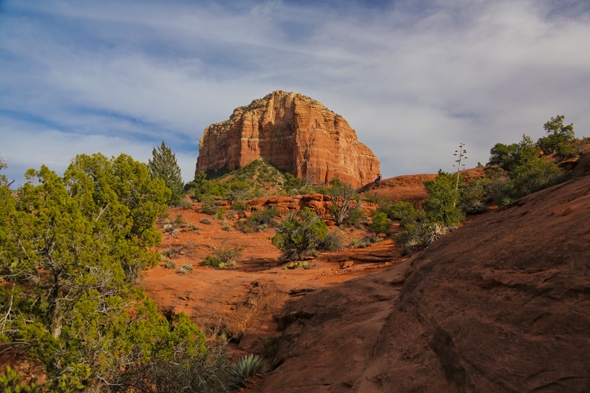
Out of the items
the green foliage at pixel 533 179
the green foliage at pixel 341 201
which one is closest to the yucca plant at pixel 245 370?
the green foliage at pixel 533 179

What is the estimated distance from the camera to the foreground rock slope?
103 inches

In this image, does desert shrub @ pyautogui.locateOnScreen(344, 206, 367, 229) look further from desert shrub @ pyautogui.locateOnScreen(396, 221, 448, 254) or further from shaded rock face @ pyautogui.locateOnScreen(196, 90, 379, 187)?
shaded rock face @ pyautogui.locateOnScreen(196, 90, 379, 187)

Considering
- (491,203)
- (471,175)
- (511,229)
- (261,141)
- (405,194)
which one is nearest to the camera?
(511,229)

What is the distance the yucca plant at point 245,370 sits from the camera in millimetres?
6211

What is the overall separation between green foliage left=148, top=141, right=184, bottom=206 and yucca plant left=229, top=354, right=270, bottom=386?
2901 cm

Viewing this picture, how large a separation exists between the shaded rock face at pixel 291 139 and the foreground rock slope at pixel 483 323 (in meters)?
62.8

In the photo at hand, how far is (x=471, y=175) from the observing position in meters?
36.9

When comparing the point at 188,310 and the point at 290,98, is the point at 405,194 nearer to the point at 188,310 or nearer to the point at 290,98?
the point at 188,310

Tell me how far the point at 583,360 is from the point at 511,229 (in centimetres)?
283

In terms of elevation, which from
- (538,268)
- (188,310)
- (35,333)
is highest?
(538,268)

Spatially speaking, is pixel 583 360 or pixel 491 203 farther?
pixel 491 203

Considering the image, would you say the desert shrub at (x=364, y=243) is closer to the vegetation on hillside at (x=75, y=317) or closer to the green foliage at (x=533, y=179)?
the green foliage at (x=533, y=179)

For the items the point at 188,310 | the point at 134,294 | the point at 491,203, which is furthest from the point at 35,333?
the point at 491,203

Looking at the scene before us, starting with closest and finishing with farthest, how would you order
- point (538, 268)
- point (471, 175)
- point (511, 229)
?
point (538, 268), point (511, 229), point (471, 175)
